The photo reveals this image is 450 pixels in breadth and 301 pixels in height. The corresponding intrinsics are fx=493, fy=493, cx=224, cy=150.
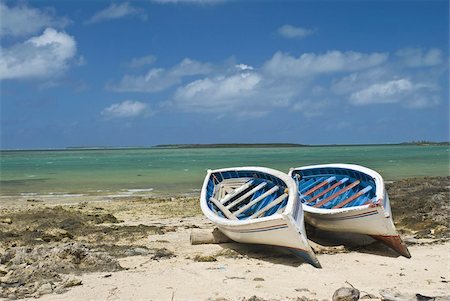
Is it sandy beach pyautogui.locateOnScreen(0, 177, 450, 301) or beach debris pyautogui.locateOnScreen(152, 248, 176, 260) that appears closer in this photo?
sandy beach pyautogui.locateOnScreen(0, 177, 450, 301)

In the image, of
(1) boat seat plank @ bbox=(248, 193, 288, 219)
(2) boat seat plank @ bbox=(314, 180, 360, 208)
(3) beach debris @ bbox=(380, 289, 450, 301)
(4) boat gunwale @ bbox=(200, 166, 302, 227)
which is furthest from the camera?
(2) boat seat plank @ bbox=(314, 180, 360, 208)

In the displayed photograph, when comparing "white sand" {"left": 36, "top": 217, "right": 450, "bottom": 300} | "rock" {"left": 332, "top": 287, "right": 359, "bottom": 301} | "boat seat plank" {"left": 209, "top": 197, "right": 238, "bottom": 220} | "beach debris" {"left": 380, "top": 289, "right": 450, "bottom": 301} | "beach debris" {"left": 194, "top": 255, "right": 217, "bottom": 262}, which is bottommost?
"white sand" {"left": 36, "top": 217, "right": 450, "bottom": 300}

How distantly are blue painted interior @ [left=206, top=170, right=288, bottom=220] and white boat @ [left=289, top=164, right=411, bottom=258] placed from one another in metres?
0.66

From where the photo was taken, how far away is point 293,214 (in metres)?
7.69

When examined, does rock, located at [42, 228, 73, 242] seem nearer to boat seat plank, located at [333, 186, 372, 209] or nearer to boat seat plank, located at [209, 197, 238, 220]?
boat seat plank, located at [209, 197, 238, 220]

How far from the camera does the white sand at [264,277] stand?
6227 mm

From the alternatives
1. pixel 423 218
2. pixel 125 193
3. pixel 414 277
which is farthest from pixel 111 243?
pixel 125 193

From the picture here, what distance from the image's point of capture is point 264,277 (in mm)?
6973

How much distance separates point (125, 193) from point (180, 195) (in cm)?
283

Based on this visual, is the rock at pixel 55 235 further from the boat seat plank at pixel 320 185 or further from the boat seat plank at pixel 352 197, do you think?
the boat seat plank at pixel 352 197

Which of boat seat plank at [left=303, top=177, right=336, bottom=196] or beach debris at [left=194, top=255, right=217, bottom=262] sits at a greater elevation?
boat seat plank at [left=303, top=177, right=336, bottom=196]

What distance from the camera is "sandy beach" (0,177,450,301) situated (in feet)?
20.7

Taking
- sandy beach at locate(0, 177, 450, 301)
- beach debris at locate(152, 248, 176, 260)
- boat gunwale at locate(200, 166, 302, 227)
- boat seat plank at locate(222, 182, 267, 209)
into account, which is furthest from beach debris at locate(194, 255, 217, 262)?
boat seat plank at locate(222, 182, 267, 209)

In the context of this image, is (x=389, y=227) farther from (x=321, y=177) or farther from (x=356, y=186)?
(x=321, y=177)
